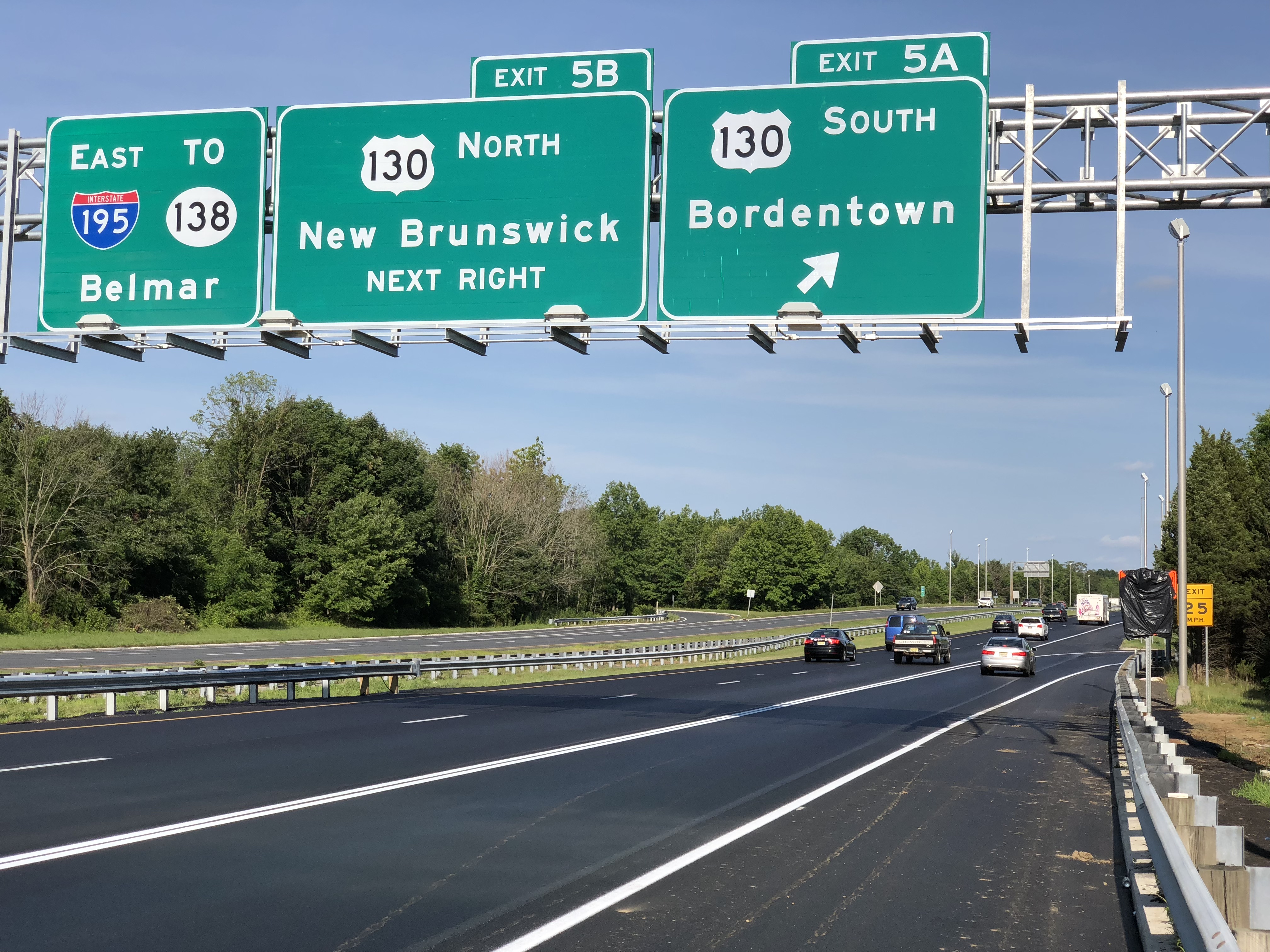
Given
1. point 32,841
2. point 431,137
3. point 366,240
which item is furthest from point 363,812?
point 431,137

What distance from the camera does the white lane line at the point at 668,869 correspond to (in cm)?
706

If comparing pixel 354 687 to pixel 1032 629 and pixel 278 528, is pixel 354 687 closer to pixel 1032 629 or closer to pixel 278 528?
pixel 278 528

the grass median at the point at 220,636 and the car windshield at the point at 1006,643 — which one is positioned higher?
the car windshield at the point at 1006,643

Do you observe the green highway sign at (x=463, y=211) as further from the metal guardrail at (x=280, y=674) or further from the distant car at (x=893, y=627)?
the distant car at (x=893, y=627)

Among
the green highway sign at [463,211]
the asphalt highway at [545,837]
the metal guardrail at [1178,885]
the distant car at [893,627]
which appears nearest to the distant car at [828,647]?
the distant car at [893,627]

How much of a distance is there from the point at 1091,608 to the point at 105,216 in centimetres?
11680

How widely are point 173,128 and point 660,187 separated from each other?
23.2 ft

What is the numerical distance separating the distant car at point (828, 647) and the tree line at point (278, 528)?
31168mm

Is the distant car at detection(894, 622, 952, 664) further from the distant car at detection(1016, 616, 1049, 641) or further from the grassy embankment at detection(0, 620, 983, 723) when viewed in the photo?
the distant car at detection(1016, 616, 1049, 641)

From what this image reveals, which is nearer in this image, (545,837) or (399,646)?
(545,837)

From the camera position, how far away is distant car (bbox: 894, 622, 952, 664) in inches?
2044

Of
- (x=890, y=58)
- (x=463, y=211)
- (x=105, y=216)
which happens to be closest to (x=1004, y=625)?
(x=890, y=58)

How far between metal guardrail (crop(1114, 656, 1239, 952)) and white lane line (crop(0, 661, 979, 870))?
288 inches

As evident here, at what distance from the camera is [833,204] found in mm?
14852
